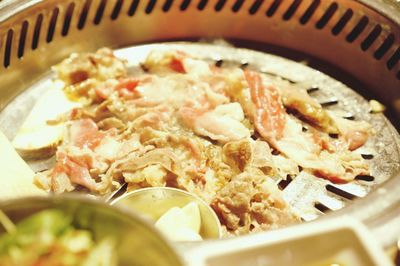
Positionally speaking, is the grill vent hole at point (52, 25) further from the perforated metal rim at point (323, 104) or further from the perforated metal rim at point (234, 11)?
the perforated metal rim at point (323, 104)

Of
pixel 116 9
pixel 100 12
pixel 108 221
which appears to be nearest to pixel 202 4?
pixel 116 9

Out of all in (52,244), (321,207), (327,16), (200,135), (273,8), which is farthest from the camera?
(273,8)

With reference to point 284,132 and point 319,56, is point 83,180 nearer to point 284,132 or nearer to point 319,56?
point 284,132

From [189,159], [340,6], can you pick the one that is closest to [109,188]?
[189,159]

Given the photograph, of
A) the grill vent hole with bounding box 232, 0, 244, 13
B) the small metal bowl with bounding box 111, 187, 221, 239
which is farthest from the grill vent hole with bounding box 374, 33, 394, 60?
the small metal bowl with bounding box 111, 187, 221, 239

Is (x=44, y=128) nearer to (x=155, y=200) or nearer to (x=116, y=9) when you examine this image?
(x=155, y=200)

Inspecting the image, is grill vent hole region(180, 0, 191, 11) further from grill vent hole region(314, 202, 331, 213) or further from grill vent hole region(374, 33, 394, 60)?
grill vent hole region(314, 202, 331, 213)
